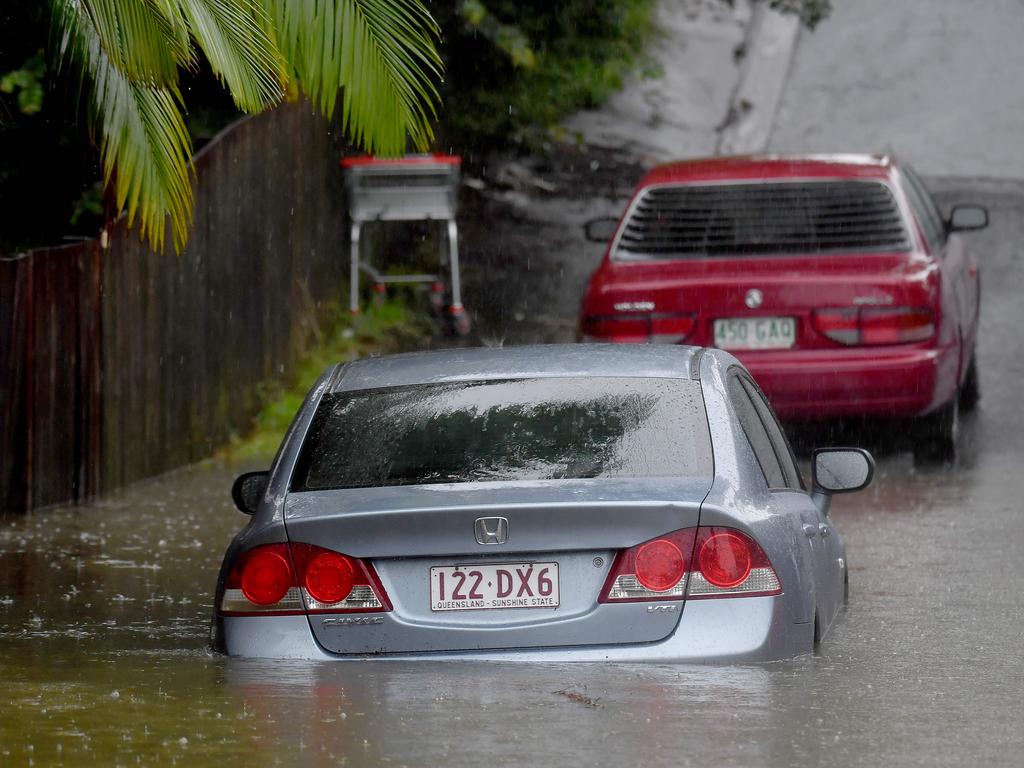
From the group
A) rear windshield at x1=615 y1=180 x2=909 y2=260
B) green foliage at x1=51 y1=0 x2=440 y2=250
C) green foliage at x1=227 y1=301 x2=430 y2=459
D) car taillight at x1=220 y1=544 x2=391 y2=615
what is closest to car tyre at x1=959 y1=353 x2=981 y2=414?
rear windshield at x1=615 y1=180 x2=909 y2=260

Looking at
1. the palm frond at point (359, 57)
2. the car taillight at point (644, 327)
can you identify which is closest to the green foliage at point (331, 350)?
the car taillight at point (644, 327)

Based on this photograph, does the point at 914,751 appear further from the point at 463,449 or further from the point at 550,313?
the point at 550,313

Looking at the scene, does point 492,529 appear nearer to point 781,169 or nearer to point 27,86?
point 781,169

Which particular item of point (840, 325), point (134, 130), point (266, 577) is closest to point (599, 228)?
point (840, 325)

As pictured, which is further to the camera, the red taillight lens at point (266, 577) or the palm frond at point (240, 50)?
the palm frond at point (240, 50)

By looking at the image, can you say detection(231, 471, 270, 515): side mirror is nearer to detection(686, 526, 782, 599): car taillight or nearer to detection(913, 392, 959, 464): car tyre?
detection(686, 526, 782, 599): car taillight

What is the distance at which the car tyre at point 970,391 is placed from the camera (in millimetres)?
14422

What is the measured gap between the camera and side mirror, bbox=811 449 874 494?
762 centimetres

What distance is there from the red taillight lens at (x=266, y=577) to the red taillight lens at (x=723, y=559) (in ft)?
3.84

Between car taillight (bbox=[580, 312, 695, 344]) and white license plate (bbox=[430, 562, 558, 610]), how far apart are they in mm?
6299

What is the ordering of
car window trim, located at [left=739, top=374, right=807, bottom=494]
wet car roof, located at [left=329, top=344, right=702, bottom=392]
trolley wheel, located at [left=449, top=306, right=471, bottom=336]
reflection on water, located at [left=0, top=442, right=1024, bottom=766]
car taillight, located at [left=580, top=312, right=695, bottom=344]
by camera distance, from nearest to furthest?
reflection on water, located at [left=0, top=442, right=1024, bottom=766] < wet car roof, located at [left=329, top=344, right=702, bottom=392] < car window trim, located at [left=739, top=374, right=807, bottom=494] < car taillight, located at [left=580, top=312, right=695, bottom=344] < trolley wheel, located at [left=449, top=306, right=471, bottom=336]

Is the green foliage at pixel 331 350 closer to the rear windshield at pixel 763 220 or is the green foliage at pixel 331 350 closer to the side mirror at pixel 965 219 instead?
the rear windshield at pixel 763 220

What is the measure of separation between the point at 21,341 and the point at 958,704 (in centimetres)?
728

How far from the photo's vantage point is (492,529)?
6.04 metres
